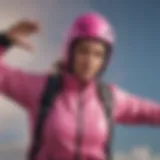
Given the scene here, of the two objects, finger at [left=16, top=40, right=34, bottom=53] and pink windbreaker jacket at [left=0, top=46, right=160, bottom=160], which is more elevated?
finger at [left=16, top=40, right=34, bottom=53]

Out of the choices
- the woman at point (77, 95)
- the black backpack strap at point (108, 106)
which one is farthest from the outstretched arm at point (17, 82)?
the black backpack strap at point (108, 106)

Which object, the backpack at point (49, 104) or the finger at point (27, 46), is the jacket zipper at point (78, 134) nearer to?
the backpack at point (49, 104)

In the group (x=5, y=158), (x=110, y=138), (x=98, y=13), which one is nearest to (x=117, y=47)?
(x=98, y=13)

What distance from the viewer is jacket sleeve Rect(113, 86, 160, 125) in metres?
1.06

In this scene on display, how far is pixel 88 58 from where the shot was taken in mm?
1045

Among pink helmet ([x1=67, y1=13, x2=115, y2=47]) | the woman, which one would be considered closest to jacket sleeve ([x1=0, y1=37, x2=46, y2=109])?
the woman

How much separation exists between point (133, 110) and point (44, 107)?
169mm

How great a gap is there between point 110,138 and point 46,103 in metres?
0.14

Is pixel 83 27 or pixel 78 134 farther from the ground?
pixel 83 27

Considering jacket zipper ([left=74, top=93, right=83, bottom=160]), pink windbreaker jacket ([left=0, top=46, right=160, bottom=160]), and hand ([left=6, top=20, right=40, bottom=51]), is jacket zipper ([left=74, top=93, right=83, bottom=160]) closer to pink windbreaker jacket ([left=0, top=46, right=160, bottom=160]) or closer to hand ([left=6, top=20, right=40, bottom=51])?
pink windbreaker jacket ([left=0, top=46, right=160, bottom=160])

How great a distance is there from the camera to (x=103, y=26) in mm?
1040

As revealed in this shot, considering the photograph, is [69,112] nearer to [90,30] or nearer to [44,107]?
[44,107]

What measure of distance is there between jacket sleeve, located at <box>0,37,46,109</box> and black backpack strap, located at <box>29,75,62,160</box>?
0.01 meters

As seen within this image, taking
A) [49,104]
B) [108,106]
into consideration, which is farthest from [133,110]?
[49,104]
